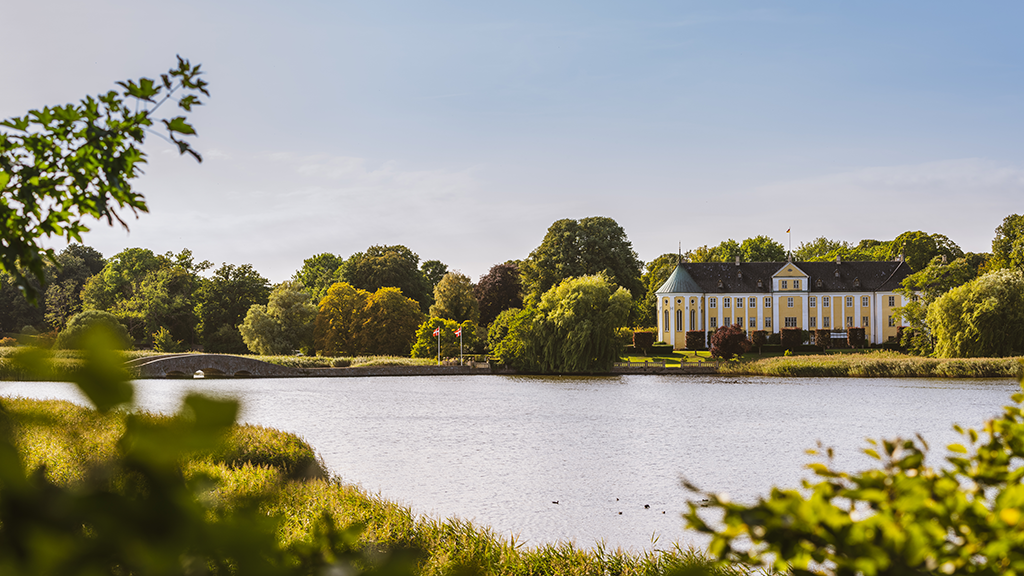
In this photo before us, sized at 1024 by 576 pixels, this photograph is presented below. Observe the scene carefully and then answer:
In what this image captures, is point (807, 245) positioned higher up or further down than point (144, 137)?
higher up

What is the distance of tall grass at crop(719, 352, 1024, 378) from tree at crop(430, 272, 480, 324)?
70.1ft

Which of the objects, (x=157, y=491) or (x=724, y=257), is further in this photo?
(x=724, y=257)

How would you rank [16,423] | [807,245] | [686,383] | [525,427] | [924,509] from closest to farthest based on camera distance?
1. [16,423]
2. [924,509]
3. [525,427]
4. [686,383]
5. [807,245]

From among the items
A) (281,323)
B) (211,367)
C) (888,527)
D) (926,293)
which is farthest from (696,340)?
(888,527)

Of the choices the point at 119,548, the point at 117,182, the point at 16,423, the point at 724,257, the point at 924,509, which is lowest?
the point at 924,509

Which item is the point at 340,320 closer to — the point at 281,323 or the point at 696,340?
the point at 281,323

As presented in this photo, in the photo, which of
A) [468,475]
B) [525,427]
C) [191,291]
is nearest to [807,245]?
[191,291]

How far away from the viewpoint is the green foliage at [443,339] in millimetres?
52250

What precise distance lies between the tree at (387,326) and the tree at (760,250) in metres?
40.8

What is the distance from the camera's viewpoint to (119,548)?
74 centimetres

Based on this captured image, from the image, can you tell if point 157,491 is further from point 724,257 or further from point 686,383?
point 724,257

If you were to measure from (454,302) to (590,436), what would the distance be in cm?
4009

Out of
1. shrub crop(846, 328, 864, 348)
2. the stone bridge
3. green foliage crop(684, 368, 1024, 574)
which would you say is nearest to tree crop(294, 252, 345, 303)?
the stone bridge

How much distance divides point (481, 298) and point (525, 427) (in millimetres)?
44336
